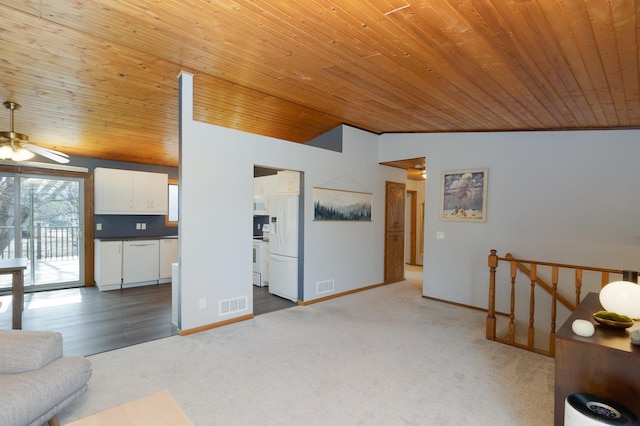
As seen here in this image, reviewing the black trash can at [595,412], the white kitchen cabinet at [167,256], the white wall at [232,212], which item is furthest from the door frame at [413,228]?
the black trash can at [595,412]

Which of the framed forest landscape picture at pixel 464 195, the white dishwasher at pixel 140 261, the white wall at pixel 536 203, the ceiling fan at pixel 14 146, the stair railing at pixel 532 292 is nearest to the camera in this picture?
the stair railing at pixel 532 292

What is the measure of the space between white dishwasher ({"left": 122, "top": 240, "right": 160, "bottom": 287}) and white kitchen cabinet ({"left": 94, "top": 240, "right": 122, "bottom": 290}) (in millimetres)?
74

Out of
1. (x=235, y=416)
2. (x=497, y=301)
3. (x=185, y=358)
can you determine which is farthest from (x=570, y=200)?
(x=185, y=358)

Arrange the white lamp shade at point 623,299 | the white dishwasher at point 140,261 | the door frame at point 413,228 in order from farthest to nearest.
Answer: the door frame at point 413,228 → the white dishwasher at point 140,261 → the white lamp shade at point 623,299

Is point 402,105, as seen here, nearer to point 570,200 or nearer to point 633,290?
point 570,200

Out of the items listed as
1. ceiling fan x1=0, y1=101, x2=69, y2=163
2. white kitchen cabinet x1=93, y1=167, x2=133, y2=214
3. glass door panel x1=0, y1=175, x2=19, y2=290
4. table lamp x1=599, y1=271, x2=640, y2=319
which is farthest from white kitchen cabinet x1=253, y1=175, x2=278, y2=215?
table lamp x1=599, y1=271, x2=640, y2=319

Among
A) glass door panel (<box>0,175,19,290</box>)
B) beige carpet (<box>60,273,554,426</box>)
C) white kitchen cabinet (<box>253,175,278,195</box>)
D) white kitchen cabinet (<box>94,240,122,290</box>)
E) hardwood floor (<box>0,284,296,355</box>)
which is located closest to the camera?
beige carpet (<box>60,273,554,426</box>)

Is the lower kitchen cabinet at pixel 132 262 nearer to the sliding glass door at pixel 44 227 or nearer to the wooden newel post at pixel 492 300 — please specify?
the sliding glass door at pixel 44 227

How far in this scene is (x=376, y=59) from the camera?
2654mm

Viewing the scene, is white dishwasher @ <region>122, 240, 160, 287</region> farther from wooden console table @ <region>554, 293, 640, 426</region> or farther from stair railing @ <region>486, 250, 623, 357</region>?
wooden console table @ <region>554, 293, 640, 426</region>

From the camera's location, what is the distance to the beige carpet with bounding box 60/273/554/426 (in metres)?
2.15

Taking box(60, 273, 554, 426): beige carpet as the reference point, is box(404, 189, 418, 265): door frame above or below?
above

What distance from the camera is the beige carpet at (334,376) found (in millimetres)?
2152

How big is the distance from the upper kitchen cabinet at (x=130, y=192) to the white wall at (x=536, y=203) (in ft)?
15.5
